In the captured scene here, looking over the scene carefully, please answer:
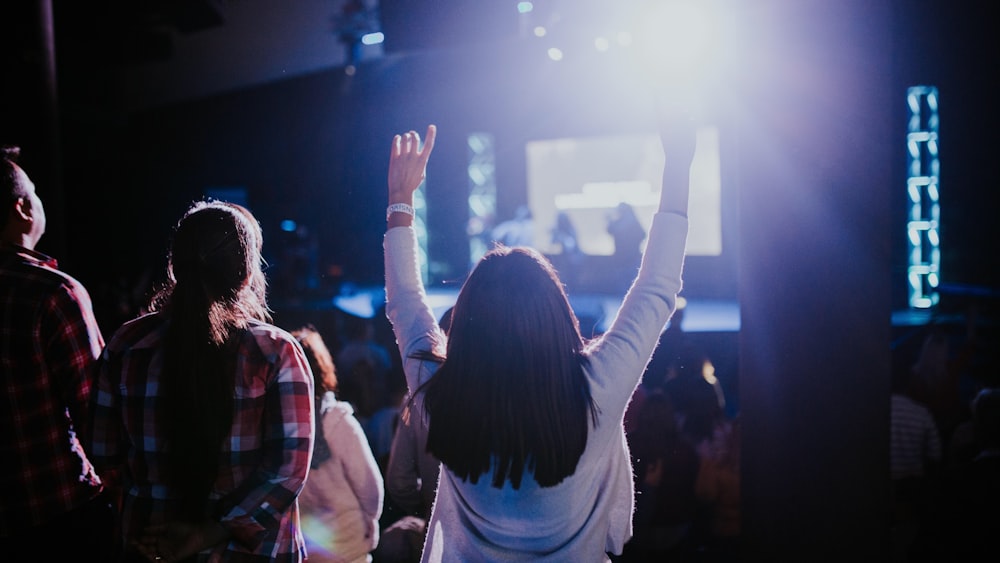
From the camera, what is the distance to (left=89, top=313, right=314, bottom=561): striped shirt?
4.49 feet

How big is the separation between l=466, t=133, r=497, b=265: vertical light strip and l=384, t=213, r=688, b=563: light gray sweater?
981cm

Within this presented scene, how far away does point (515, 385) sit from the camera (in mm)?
1114

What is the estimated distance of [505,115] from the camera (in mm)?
10789

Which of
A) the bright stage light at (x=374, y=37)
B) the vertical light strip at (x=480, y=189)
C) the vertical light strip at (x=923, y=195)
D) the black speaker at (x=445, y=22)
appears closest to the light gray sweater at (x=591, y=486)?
the black speaker at (x=445, y=22)

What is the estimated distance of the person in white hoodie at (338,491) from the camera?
198cm

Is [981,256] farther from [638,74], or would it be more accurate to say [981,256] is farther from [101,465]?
[101,465]

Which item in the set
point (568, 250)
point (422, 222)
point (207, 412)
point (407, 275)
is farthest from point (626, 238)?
point (207, 412)

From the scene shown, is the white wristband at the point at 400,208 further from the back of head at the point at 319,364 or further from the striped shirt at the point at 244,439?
the back of head at the point at 319,364

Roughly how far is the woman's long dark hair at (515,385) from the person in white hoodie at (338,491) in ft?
3.10

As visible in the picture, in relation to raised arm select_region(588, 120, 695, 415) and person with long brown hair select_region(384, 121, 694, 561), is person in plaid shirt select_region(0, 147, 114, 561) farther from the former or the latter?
raised arm select_region(588, 120, 695, 415)

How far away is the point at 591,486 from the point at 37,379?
1427 mm

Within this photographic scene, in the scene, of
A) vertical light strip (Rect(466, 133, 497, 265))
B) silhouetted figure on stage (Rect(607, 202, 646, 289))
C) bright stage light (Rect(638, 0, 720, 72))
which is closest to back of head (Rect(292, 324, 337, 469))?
bright stage light (Rect(638, 0, 720, 72))

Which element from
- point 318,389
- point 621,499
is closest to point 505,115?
point 318,389

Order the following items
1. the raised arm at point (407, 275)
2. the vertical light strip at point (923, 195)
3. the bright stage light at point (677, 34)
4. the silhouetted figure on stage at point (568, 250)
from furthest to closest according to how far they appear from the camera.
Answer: the silhouetted figure on stage at point (568, 250), the vertical light strip at point (923, 195), the bright stage light at point (677, 34), the raised arm at point (407, 275)
